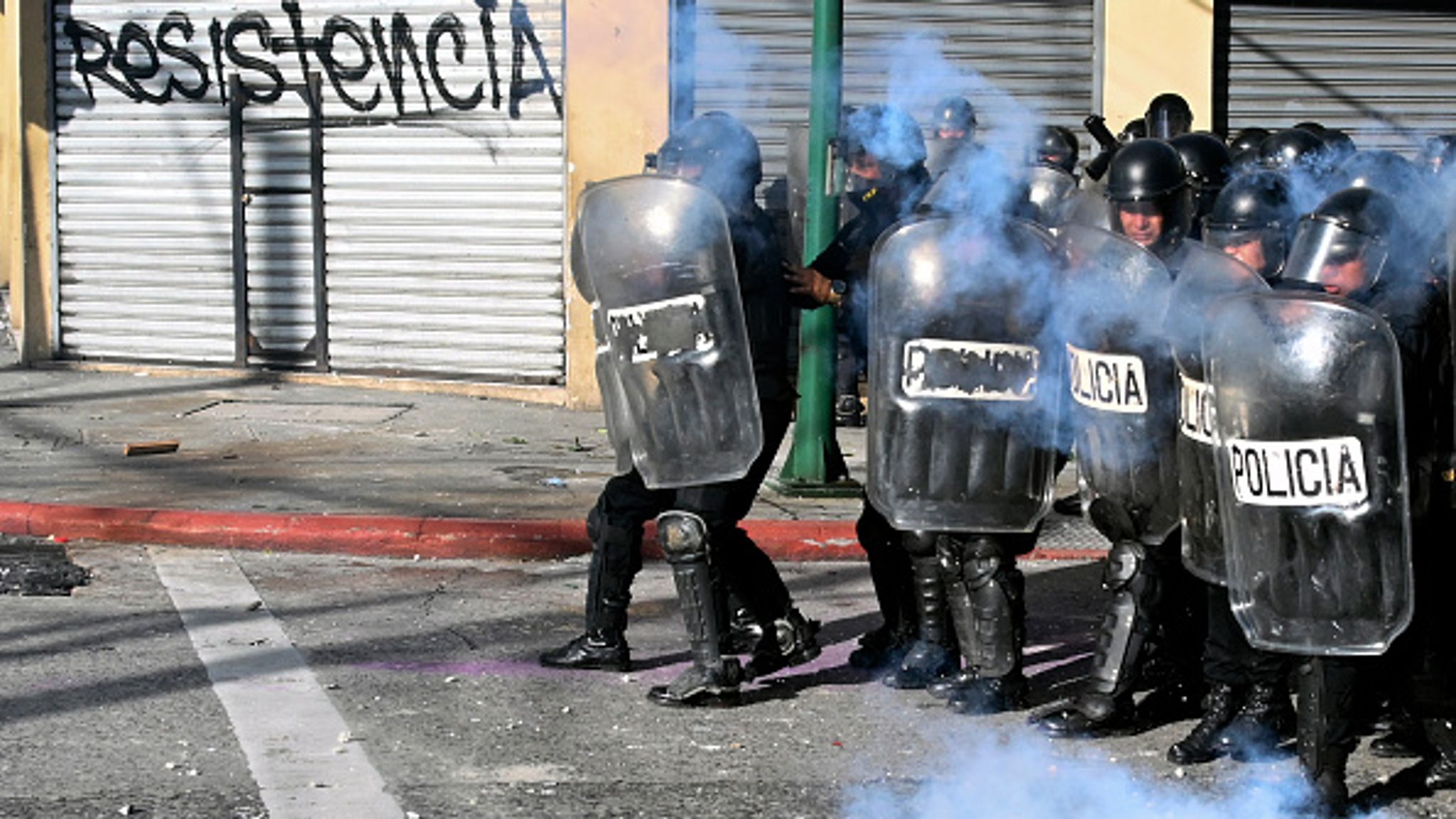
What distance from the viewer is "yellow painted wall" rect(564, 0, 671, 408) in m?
12.7

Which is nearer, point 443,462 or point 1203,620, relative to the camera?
point 1203,620

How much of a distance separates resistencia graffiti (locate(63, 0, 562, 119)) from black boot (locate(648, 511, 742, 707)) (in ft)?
23.6

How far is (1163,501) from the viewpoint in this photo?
5.83 metres

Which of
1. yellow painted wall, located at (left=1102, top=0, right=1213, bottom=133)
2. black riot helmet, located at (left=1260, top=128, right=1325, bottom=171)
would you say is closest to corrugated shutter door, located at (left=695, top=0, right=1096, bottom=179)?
yellow painted wall, located at (left=1102, top=0, right=1213, bottom=133)

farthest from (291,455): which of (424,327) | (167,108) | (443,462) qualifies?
(167,108)

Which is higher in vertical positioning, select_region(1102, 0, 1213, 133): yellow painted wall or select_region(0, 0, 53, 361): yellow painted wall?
select_region(1102, 0, 1213, 133): yellow painted wall

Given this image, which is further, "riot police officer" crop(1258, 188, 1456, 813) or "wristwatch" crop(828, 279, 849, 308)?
"wristwatch" crop(828, 279, 849, 308)

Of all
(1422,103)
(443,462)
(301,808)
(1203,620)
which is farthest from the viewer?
(1422,103)

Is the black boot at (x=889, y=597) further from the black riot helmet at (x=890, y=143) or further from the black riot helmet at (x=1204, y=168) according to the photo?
the black riot helmet at (x=1204, y=168)

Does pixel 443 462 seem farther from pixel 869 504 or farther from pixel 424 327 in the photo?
pixel 869 504

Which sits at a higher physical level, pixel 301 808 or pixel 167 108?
pixel 167 108

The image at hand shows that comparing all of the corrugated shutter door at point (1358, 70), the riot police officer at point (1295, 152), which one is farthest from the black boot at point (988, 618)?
the corrugated shutter door at point (1358, 70)

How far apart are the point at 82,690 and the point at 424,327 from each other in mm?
7406

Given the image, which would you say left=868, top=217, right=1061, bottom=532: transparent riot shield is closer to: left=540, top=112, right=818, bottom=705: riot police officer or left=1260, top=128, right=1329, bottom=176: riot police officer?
left=540, top=112, right=818, bottom=705: riot police officer
